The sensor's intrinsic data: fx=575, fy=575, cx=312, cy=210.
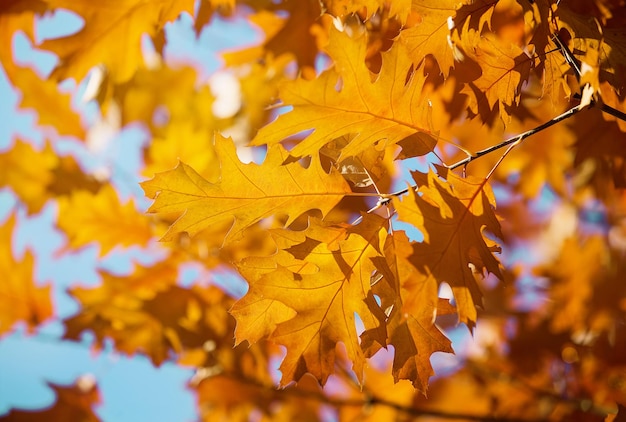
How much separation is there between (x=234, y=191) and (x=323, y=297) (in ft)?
0.80

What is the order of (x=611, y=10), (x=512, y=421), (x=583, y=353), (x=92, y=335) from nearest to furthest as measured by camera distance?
1. (x=611, y=10)
2. (x=512, y=421)
3. (x=92, y=335)
4. (x=583, y=353)

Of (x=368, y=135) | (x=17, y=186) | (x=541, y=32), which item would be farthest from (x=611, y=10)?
(x=17, y=186)

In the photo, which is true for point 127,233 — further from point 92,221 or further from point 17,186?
point 17,186

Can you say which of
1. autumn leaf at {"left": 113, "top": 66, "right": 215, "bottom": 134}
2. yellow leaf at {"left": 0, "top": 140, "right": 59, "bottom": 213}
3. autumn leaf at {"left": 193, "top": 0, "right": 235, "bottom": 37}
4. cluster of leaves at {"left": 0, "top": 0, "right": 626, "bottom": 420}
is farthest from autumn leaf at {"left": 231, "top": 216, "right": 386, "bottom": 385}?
yellow leaf at {"left": 0, "top": 140, "right": 59, "bottom": 213}

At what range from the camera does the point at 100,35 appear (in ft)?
5.01

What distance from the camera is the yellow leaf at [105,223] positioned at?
2.38 meters

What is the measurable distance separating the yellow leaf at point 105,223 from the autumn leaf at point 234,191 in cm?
144

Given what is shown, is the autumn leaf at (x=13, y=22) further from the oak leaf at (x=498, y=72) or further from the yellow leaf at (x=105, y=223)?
the oak leaf at (x=498, y=72)

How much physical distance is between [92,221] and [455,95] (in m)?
1.62

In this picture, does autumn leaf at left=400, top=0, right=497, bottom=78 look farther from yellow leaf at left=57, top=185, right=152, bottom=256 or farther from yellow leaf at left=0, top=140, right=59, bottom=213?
yellow leaf at left=0, top=140, right=59, bottom=213

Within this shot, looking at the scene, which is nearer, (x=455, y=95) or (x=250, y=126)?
(x=455, y=95)

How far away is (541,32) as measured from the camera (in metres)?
0.89

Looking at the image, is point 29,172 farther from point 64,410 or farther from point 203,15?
point 203,15

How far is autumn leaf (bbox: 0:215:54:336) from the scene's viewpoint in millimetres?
2443
